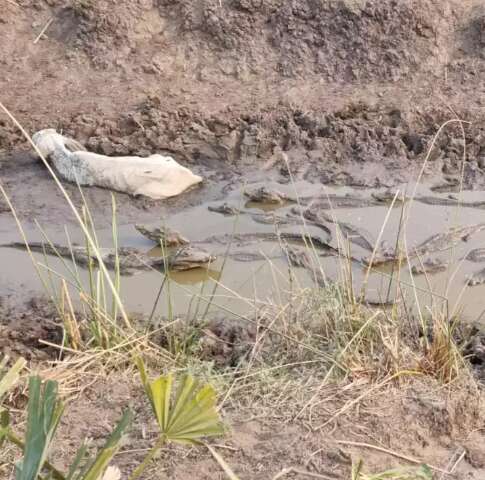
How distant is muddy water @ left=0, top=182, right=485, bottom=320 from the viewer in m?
4.27

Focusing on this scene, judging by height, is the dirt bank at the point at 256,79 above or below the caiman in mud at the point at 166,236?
above

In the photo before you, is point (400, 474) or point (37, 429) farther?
point (400, 474)

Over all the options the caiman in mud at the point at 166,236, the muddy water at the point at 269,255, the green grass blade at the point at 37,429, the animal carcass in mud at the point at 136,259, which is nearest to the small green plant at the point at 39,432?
the green grass blade at the point at 37,429

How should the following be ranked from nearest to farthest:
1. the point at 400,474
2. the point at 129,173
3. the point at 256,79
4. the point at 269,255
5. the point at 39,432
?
the point at 39,432 < the point at 400,474 < the point at 269,255 < the point at 129,173 < the point at 256,79

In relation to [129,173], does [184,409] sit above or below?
above

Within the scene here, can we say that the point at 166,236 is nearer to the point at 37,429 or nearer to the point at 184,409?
the point at 184,409

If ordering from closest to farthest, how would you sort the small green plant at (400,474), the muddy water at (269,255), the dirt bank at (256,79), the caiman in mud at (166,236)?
the small green plant at (400,474), the muddy water at (269,255), the caiman in mud at (166,236), the dirt bank at (256,79)

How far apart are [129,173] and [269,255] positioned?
52.0 inches

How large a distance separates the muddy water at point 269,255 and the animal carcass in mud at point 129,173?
0.27 meters

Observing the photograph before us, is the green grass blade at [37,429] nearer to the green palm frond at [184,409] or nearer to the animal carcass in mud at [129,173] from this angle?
the green palm frond at [184,409]

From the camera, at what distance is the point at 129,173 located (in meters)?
5.48

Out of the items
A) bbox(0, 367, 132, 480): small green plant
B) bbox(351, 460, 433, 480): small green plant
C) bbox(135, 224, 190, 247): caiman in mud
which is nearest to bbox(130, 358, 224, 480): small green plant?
bbox(0, 367, 132, 480): small green plant

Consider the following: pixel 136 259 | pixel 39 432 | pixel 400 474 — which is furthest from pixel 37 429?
pixel 136 259

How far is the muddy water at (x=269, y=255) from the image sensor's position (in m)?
4.27
